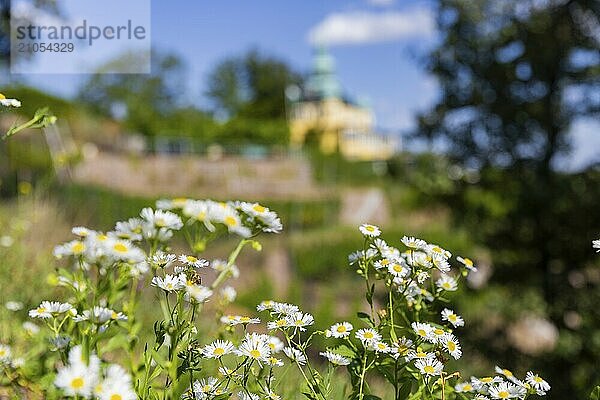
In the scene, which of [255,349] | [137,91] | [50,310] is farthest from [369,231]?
[137,91]

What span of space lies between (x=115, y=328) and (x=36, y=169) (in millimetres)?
11653

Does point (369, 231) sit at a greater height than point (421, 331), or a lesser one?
greater

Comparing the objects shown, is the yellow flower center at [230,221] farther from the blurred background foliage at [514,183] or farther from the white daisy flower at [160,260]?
the blurred background foliage at [514,183]

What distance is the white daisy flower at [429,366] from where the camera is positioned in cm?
118

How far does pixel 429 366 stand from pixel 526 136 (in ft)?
11.9

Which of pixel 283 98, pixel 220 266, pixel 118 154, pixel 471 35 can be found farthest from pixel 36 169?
pixel 283 98

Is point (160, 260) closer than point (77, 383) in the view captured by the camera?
No

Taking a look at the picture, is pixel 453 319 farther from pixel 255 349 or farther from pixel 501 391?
pixel 255 349

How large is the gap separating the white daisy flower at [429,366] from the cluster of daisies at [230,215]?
346 millimetres

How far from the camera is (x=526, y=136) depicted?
451 cm

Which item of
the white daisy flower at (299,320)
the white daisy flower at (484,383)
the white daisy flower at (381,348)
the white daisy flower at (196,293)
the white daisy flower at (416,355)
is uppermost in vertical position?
the white daisy flower at (196,293)

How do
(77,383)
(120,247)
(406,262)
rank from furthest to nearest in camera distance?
1. (406,262)
2. (120,247)
3. (77,383)

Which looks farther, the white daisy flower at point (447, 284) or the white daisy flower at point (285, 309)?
the white daisy flower at point (447, 284)

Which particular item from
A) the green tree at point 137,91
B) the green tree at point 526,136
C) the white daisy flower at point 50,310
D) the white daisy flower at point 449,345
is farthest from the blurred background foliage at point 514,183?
the green tree at point 137,91
